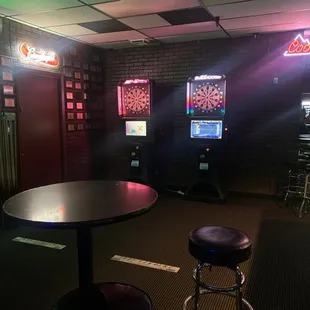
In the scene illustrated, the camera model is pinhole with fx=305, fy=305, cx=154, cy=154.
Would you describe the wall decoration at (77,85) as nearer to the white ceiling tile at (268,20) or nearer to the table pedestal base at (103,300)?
the white ceiling tile at (268,20)

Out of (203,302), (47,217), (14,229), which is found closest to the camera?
(47,217)

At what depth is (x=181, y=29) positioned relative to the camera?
4641 mm

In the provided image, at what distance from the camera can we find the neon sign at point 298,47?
465cm

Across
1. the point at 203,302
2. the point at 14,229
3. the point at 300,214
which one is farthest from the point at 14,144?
the point at 300,214

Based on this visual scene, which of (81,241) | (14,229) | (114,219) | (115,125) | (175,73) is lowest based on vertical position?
(14,229)

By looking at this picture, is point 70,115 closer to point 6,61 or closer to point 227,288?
point 6,61

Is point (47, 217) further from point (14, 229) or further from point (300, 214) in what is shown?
point (300, 214)

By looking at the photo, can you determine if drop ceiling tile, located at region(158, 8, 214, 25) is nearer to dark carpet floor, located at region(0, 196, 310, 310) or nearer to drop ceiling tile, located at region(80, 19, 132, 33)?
drop ceiling tile, located at region(80, 19, 132, 33)

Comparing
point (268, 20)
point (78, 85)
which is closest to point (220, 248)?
point (268, 20)

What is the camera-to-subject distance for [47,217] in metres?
1.66

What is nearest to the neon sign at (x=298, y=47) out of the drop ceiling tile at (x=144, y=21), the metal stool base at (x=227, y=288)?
the drop ceiling tile at (x=144, y=21)

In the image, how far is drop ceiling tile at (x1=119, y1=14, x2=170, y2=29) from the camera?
406cm

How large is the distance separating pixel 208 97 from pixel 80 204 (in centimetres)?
336

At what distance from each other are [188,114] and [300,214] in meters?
2.20
